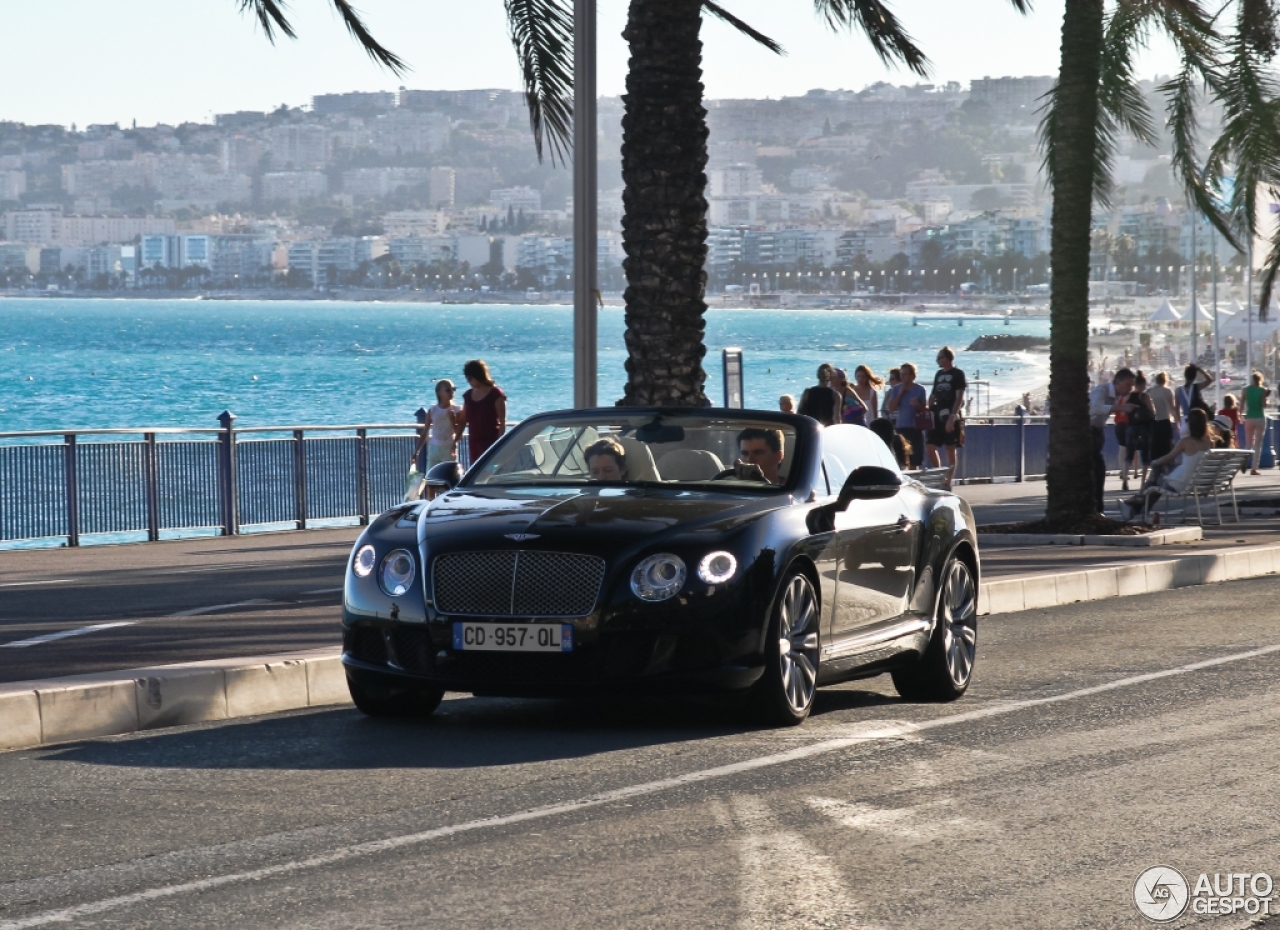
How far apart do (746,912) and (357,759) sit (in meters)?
2.96

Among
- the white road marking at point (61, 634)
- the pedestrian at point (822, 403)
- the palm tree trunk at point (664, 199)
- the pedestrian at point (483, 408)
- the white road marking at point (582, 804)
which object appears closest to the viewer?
the white road marking at point (582, 804)

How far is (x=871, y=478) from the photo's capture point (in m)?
9.75

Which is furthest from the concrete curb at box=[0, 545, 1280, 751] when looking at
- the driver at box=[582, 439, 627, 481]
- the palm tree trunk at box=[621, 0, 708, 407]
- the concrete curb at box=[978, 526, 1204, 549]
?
the concrete curb at box=[978, 526, 1204, 549]

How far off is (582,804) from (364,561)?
2280 millimetres

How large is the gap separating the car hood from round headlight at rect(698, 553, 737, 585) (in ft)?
0.55

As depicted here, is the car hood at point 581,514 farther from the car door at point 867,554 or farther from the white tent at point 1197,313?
the white tent at point 1197,313

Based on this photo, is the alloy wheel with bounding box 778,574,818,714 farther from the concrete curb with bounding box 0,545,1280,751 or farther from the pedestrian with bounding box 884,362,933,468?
the pedestrian with bounding box 884,362,933,468

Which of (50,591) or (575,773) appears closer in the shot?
(575,773)

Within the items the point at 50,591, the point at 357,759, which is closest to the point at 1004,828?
the point at 357,759

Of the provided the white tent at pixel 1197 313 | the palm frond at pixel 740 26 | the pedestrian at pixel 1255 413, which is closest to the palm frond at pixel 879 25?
the palm frond at pixel 740 26

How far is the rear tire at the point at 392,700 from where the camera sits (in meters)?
9.34

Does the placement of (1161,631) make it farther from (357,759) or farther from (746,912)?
(746,912)

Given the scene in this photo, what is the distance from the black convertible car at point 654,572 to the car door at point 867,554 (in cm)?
1

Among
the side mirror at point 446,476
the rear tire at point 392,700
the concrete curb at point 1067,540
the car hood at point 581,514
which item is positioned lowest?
the concrete curb at point 1067,540
